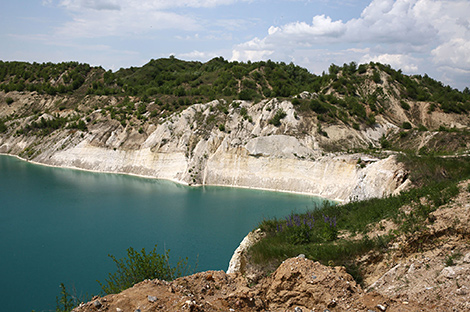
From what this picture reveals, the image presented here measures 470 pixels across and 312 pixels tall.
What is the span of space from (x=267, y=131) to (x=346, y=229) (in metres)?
28.1

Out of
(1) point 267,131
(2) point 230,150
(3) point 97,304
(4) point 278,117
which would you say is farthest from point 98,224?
(4) point 278,117

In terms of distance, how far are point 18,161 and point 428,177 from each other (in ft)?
164

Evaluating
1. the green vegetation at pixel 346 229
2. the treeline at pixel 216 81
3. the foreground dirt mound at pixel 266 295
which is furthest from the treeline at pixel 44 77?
the foreground dirt mound at pixel 266 295

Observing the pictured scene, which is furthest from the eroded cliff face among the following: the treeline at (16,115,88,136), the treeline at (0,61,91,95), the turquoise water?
the treeline at (0,61,91,95)

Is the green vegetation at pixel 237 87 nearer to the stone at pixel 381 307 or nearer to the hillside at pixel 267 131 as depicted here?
the hillside at pixel 267 131

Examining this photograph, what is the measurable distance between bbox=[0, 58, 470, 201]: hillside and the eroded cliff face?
114 millimetres

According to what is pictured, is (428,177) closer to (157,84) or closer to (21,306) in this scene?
(21,306)

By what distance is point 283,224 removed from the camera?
10.4 meters

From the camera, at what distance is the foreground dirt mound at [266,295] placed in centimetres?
575

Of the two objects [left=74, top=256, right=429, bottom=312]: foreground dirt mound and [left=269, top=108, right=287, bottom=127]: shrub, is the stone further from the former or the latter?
[left=269, top=108, right=287, bottom=127]: shrub

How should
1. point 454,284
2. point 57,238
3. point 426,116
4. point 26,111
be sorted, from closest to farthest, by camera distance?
1. point 454,284
2. point 57,238
3. point 426,116
4. point 26,111

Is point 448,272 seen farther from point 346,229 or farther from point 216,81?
point 216,81

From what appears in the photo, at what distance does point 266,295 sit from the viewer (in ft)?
22.5

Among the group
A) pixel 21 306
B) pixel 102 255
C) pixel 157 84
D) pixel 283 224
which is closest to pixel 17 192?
pixel 102 255
